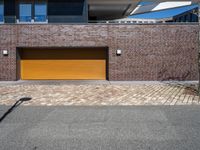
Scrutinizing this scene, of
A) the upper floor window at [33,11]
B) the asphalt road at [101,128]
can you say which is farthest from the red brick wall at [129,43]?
the asphalt road at [101,128]

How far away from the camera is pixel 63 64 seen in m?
15.2

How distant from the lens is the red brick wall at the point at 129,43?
47.1 feet

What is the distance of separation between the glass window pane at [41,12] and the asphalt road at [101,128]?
1038 cm

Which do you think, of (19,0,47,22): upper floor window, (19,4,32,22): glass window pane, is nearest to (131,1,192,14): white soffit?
(19,0,47,22): upper floor window

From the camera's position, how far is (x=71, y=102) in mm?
8766

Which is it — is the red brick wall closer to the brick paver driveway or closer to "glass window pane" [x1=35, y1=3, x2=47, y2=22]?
"glass window pane" [x1=35, y1=3, x2=47, y2=22]

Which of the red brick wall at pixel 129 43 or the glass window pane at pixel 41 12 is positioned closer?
the red brick wall at pixel 129 43

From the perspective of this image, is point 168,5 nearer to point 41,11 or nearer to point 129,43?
point 129,43

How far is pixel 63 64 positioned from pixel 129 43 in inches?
178

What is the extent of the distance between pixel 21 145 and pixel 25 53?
1134 centimetres

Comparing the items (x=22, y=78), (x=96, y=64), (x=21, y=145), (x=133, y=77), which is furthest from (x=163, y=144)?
(x=22, y=78)

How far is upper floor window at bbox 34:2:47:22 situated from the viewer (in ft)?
55.1

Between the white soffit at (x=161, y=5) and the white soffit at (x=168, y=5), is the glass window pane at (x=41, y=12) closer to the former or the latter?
the white soffit at (x=161, y=5)

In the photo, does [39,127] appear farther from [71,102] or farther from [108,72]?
[108,72]
